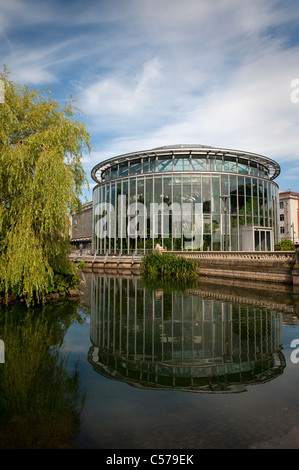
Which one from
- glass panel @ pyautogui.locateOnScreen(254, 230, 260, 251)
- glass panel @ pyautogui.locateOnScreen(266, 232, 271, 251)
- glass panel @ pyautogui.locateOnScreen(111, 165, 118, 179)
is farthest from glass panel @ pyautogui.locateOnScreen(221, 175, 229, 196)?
glass panel @ pyautogui.locateOnScreen(111, 165, 118, 179)

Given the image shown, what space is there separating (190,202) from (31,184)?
29.1 meters

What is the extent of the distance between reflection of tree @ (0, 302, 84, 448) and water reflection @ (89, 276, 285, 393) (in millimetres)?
944

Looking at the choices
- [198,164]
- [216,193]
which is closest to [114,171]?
[198,164]

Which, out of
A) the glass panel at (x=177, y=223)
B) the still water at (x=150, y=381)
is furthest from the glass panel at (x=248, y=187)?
the still water at (x=150, y=381)

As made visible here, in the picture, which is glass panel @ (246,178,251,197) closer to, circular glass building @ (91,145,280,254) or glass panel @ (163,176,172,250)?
circular glass building @ (91,145,280,254)

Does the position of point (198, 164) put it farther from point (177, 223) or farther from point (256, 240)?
point (256, 240)

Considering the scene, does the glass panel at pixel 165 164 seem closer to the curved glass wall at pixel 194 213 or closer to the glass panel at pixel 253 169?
the curved glass wall at pixel 194 213

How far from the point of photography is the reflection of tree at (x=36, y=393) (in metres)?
4.00

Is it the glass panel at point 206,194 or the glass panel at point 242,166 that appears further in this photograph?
the glass panel at point 242,166

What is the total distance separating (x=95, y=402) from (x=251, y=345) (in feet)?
14.9

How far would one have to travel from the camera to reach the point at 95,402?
4883mm

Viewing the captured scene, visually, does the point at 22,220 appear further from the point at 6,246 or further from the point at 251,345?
the point at 251,345


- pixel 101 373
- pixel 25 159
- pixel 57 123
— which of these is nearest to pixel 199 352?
pixel 101 373
